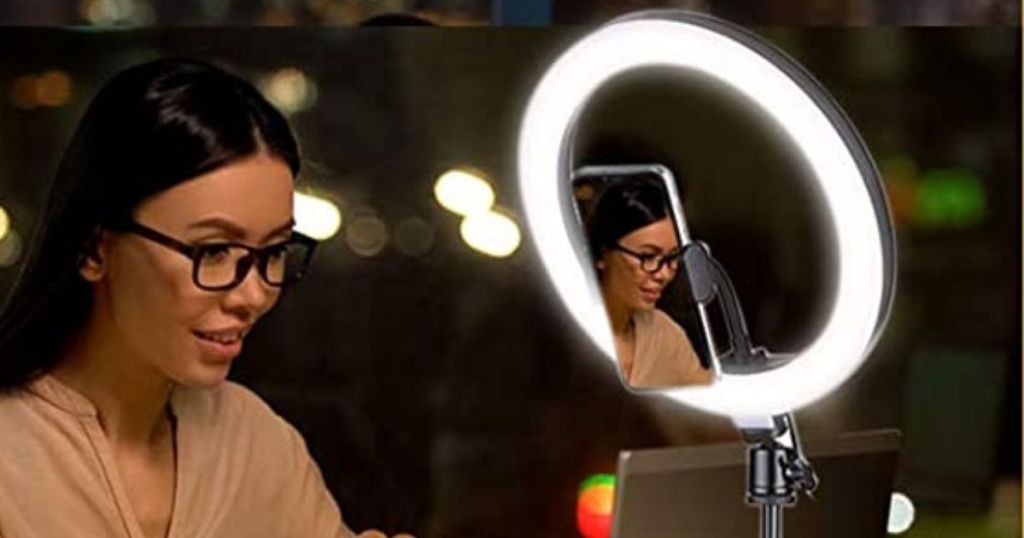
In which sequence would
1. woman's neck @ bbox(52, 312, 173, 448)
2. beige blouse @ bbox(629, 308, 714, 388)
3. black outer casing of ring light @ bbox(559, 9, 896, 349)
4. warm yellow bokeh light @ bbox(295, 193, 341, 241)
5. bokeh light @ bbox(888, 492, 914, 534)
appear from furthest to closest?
1. bokeh light @ bbox(888, 492, 914, 534)
2. warm yellow bokeh light @ bbox(295, 193, 341, 241)
3. woman's neck @ bbox(52, 312, 173, 448)
4. beige blouse @ bbox(629, 308, 714, 388)
5. black outer casing of ring light @ bbox(559, 9, 896, 349)

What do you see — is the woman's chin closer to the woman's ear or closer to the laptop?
the woman's ear

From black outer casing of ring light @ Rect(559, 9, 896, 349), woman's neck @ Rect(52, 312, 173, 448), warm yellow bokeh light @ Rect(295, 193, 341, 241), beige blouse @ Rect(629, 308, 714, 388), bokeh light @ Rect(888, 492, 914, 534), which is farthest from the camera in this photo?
bokeh light @ Rect(888, 492, 914, 534)

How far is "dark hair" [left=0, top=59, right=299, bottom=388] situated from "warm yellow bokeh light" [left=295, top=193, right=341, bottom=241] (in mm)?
76

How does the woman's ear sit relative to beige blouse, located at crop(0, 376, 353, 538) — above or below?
above

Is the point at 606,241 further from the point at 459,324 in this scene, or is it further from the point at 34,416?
the point at 34,416

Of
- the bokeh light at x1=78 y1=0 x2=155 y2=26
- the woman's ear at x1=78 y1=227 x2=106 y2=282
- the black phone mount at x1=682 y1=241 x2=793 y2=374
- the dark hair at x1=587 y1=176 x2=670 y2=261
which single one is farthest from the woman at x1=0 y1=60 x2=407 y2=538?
the black phone mount at x1=682 y1=241 x2=793 y2=374

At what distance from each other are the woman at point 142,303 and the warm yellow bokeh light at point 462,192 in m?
0.17

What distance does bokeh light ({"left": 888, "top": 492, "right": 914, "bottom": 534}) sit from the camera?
1.80m

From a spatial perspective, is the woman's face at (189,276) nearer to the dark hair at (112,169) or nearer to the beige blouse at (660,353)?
the dark hair at (112,169)

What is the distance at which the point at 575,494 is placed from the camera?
1.75 meters

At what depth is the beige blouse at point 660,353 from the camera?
148cm

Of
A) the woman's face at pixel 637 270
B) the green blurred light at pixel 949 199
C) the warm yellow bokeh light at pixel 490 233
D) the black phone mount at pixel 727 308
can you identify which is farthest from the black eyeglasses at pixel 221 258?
the green blurred light at pixel 949 199

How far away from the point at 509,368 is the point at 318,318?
21cm

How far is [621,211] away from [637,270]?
7 cm
